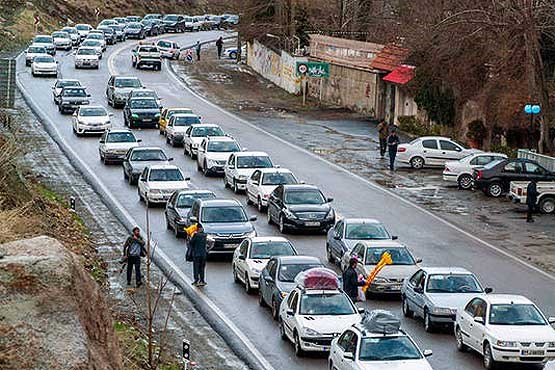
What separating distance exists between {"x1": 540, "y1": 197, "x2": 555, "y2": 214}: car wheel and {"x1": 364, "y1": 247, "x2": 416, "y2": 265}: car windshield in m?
12.7

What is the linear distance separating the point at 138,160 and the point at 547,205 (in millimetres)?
14191

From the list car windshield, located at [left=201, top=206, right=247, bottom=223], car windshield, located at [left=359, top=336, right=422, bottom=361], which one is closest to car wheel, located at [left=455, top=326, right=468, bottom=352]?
car windshield, located at [left=359, top=336, right=422, bottom=361]

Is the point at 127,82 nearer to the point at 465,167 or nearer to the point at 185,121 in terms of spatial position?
the point at 185,121

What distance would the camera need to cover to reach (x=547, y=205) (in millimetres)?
38688

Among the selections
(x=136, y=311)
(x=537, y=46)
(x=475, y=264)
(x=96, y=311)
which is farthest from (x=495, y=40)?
(x=96, y=311)

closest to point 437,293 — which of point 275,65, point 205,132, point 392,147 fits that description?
point 392,147

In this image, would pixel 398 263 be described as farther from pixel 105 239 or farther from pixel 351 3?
pixel 351 3

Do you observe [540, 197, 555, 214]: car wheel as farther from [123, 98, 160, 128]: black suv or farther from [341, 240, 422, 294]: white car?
[123, 98, 160, 128]: black suv

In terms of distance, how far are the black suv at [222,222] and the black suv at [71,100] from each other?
89.2 feet

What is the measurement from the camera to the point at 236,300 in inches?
1027

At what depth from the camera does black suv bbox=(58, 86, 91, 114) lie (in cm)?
5781

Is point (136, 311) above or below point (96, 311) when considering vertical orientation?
below

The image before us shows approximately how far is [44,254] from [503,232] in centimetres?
2508

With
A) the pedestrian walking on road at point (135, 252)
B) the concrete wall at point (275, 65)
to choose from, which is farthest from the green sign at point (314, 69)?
the pedestrian walking on road at point (135, 252)
